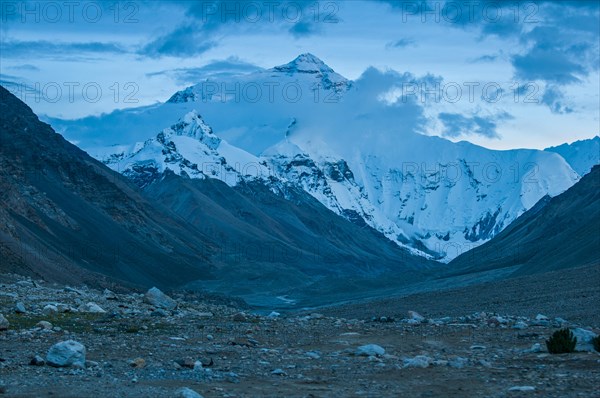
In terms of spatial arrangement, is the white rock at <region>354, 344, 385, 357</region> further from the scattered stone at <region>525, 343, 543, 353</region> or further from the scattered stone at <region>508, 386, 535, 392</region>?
the scattered stone at <region>508, 386, 535, 392</region>

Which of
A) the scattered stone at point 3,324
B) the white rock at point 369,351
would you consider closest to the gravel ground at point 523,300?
the white rock at point 369,351

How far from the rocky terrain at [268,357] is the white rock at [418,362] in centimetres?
3

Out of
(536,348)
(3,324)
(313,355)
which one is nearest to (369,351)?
(313,355)

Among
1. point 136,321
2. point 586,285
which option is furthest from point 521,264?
point 136,321

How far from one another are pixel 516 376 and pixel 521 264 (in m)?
119

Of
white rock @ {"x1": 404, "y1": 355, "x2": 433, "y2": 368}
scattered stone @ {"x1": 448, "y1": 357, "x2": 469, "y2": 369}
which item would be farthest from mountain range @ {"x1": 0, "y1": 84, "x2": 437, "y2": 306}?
scattered stone @ {"x1": 448, "y1": 357, "x2": 469, "y2": 369}

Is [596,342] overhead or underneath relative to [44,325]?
underneath

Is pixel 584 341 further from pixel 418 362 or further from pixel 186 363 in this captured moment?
pixel 186 363

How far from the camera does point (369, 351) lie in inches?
985

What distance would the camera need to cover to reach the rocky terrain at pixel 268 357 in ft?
63.3

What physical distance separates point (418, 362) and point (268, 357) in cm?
355

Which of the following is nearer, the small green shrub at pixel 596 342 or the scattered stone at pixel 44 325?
the small green shrub at pixel 596 342

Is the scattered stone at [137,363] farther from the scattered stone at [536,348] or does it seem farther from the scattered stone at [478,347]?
the scattered stone at [536,348]

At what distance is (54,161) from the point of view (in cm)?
15912
